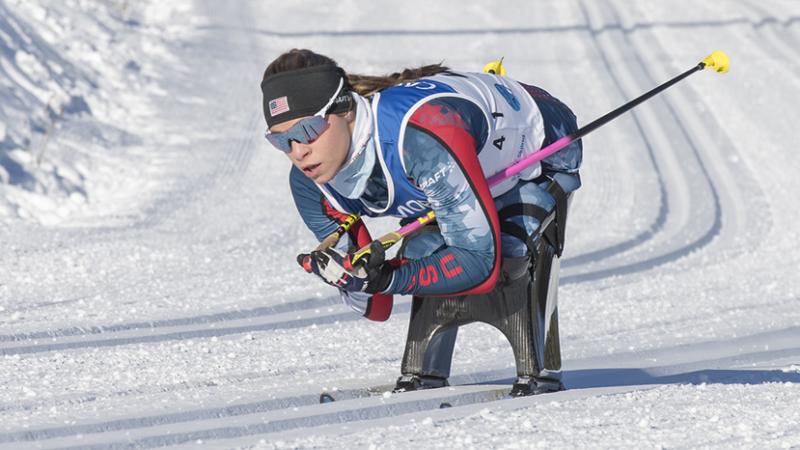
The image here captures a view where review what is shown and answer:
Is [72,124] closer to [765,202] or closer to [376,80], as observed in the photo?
[765,202]

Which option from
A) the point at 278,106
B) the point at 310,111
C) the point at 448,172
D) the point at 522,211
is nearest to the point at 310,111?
the point at 310,111

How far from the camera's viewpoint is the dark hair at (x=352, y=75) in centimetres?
391

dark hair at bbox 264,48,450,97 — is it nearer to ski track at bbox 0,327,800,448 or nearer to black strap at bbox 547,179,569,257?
black strap at bbox 547,179,569,257

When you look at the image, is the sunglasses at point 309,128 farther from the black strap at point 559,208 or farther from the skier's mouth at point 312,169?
the black strap at point 559,208

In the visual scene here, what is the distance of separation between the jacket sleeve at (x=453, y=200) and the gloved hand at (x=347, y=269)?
102 millimetres

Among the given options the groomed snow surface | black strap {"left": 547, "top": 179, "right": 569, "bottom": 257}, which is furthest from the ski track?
black strap {"left": 547, "top": 179, "right": 569, "bottom": 257}

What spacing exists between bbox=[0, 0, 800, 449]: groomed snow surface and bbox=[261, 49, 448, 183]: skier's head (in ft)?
2.84

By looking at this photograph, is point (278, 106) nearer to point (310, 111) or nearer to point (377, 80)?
point (310, 111)

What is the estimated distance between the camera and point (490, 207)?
3.92m

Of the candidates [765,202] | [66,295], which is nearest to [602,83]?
[765,202]

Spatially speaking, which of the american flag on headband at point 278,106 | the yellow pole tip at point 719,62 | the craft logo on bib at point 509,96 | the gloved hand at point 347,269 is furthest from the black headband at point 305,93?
the yellow pole tip at point 719,62

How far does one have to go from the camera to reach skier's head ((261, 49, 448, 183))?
385 cm

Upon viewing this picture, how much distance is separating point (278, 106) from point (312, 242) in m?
5.49

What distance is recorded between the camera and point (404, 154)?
3.89m
